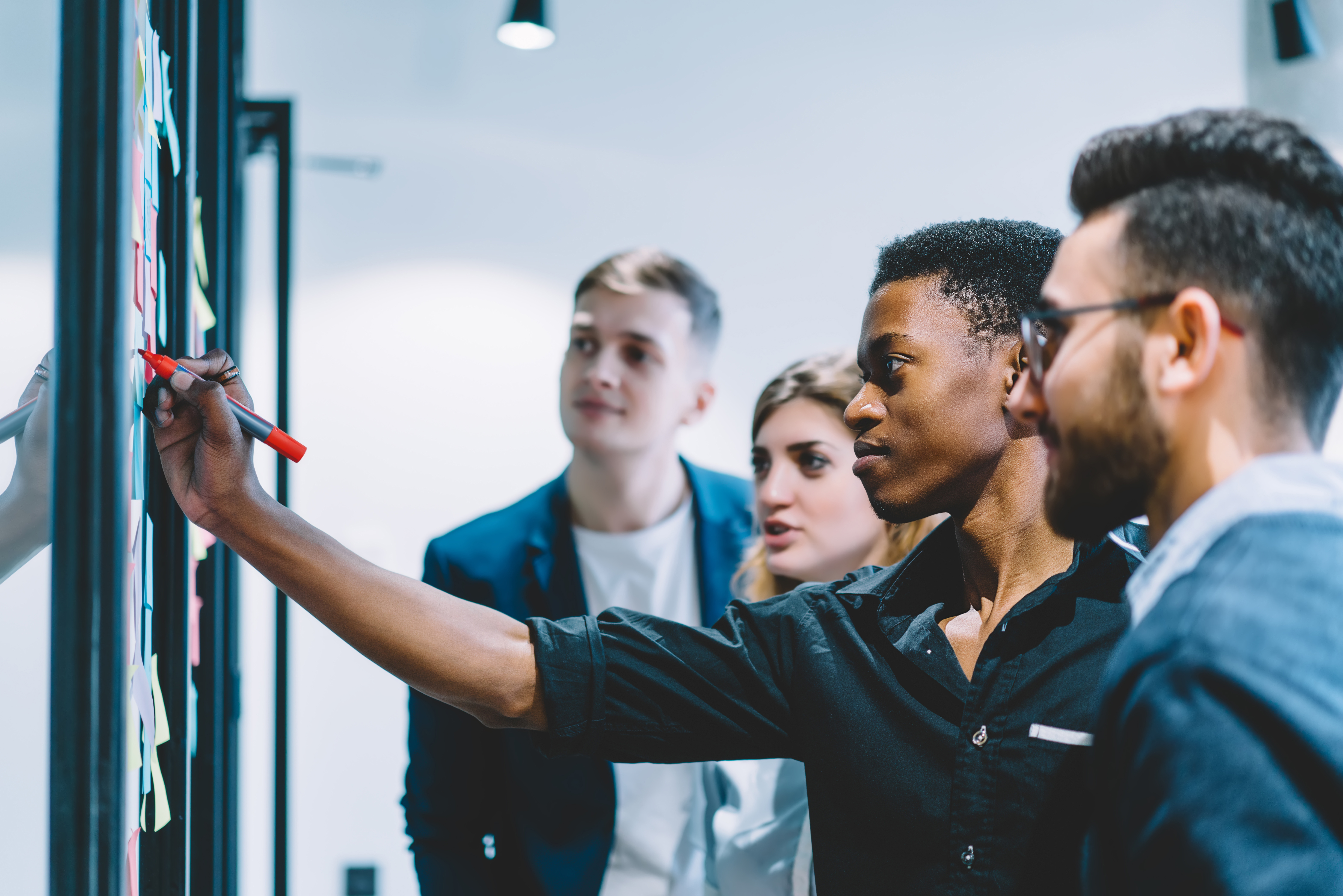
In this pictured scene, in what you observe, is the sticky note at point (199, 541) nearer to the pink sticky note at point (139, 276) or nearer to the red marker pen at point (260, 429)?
the red marker pen at point (260, 429)

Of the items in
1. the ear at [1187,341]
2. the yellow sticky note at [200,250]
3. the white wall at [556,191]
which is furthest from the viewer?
the white wall at [556,191]

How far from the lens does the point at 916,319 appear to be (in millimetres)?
1148

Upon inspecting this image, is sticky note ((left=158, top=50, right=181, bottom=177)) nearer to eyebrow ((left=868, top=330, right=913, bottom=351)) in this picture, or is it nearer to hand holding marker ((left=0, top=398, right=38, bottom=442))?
hand holding marker ((left=0, top=398, right=38, bottom=442))

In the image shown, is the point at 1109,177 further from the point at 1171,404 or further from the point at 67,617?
the point at 67,617

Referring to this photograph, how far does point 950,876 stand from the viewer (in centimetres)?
100

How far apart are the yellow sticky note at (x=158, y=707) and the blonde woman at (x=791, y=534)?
0.96 meters

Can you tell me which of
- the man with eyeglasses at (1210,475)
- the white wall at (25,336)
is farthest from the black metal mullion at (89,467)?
the man with eyeglasses at (1210,475)

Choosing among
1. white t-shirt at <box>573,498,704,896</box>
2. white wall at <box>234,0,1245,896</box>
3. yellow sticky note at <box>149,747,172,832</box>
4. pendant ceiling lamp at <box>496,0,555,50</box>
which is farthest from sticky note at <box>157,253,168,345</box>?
white wall at <box>234,0,1245,896</box>

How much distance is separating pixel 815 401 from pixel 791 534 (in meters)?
0.24

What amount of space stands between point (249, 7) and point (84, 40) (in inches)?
99.1

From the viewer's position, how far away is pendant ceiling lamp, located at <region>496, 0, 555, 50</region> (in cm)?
266

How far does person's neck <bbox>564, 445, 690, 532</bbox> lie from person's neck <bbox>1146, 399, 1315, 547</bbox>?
153 centimetres

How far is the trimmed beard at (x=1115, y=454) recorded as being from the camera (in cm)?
71

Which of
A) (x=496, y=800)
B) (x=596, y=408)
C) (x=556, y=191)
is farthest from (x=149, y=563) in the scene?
(x=556, y=191)
